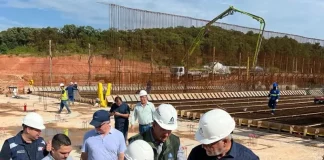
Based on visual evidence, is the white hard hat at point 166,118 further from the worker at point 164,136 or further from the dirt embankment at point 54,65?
the dirt embankment at point 54,65

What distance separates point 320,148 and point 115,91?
63.7 feet

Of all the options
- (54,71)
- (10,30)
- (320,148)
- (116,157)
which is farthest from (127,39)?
(10,30)

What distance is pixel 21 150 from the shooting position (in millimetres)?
3742

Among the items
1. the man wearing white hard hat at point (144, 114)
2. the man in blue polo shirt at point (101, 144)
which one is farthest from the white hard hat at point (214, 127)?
the man wearing white hard hat at point (144, 114)

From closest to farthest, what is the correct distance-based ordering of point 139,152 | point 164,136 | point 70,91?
1. point 139,152
2. point 164,136
3. point 70,91

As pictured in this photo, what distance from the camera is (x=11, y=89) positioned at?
3206 cm

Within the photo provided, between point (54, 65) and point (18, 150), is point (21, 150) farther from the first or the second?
point (54, 65)

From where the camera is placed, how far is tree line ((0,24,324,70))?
38.1m

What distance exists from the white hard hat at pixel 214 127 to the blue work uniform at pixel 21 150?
2.04 m

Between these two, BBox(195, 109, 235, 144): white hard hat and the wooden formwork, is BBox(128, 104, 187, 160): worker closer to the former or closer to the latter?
BBox(195, 109, 235, 144): white hard hat

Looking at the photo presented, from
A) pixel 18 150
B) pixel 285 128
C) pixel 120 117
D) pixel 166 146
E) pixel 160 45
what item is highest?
pixel 160 45

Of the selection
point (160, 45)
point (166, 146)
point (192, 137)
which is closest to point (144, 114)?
point (166, 146)

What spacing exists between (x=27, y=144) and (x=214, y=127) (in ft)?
7.66

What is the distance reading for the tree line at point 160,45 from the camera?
125 feet
